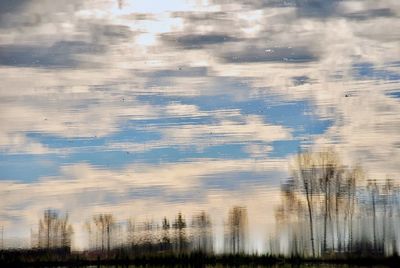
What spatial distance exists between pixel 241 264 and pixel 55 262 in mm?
14372

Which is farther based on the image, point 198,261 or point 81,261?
point 81,261

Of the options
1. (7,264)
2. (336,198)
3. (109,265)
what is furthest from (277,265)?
(336,198)

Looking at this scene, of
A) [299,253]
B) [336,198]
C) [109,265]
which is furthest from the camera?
[336,198]

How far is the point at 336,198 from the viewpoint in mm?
68375

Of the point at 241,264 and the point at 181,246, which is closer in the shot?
the point at 241,264

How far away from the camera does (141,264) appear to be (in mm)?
53531

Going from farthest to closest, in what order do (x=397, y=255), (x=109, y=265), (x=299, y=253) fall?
1. (x=109, y=265)
2. (x=299, y=253)
3. (x=397, y=255)

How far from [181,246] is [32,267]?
9974mm

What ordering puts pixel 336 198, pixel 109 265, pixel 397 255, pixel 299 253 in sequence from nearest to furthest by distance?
1. pixel 397 255
2. pixel 299 253
3. pixel 109 265
4. pixel 336 198

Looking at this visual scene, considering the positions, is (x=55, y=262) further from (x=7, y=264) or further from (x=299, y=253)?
(x=299, y=253)

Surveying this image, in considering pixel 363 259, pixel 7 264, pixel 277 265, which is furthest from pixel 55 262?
pixel 363 259

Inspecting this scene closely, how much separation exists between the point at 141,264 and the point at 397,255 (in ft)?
53.8

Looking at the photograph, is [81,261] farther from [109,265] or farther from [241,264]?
[241,264]

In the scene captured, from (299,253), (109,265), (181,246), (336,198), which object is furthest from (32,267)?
(336,198)
